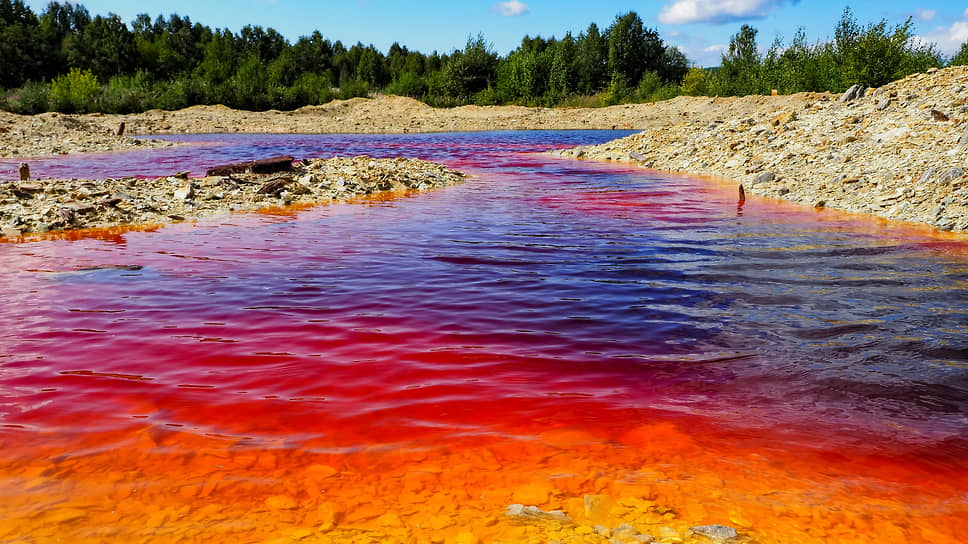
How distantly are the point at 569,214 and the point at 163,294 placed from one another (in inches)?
285

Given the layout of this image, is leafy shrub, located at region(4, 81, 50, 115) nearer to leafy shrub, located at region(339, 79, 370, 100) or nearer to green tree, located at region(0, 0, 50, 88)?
leafy shrub, located at region(339, 79, 370, 100)

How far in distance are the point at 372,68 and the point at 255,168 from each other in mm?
78278

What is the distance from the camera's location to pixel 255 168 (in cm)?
1614

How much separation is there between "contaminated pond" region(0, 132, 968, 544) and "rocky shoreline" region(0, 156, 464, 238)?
1.88 m

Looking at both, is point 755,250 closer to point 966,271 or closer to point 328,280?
point 966,271

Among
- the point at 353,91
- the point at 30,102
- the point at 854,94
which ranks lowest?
the point at 854,94

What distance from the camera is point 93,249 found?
332 inches

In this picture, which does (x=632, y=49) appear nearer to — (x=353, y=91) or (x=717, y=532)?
(x=353, y=91)

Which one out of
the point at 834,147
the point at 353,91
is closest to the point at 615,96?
the point at 353,91

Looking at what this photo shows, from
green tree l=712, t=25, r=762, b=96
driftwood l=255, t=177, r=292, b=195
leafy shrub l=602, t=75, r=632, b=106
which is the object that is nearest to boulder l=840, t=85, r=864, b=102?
driftwood l=255, t=177, r=292, b=195

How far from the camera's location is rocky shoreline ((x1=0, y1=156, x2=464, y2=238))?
400 inches

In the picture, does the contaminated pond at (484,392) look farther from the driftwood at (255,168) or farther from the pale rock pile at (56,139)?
the pale rock pile at (56,139)

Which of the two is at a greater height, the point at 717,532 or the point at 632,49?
the point at 632,49

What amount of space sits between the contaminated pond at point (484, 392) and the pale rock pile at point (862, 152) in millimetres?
3113
